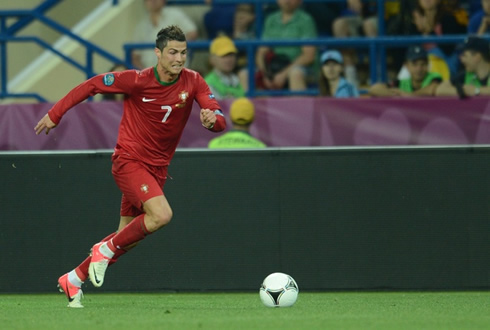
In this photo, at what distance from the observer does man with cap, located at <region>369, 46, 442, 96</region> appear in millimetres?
12406

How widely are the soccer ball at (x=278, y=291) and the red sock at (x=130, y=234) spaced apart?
39.7 inches

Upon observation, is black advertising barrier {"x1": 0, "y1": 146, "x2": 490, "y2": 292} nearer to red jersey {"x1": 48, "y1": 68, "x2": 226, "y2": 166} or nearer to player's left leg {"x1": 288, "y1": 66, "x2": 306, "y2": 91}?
red jersey {"x1": 48, "y1": 68, "x2": 226, "y2": 166}

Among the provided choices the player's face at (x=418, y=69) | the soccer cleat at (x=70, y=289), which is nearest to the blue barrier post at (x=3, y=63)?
the player's face at (x=418, y=69)

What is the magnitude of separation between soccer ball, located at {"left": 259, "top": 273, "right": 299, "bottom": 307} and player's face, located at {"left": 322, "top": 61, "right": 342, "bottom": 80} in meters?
4.71

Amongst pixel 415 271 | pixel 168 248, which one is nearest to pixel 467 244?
pixel 415 271

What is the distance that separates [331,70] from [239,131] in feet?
6.35

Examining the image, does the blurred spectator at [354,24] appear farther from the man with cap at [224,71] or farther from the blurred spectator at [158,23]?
the blurred spectator at [158,23]

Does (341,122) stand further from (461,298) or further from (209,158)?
(461,298)

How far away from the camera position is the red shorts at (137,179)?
8.67m

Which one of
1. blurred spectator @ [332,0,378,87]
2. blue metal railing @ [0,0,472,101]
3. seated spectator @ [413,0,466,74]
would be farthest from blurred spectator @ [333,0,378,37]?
seated spectator @ [413,0,466,74]

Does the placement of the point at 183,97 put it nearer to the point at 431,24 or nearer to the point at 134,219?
the point at 134,219

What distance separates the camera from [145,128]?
28.9ft

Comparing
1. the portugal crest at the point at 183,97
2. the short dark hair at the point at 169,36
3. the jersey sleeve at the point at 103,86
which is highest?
the short dark hair at the point at 169,36

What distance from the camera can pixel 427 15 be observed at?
1350 centimetres
